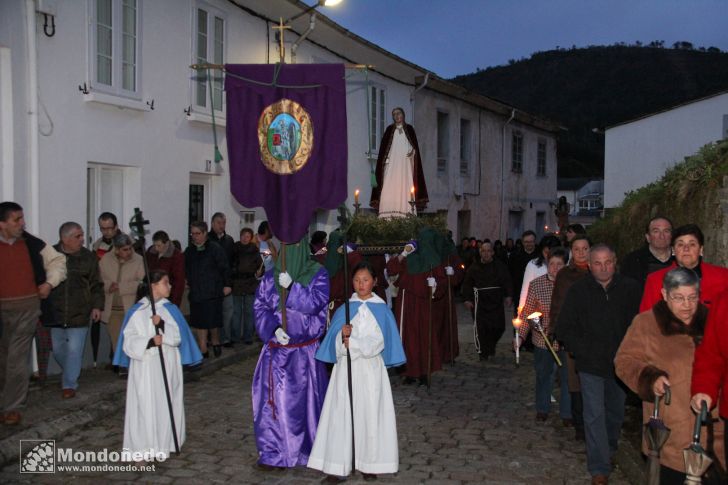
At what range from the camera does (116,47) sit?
10.7 metres

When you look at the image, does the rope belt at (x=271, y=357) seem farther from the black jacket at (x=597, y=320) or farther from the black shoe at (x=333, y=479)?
the black jacket at (x=597, y=320)

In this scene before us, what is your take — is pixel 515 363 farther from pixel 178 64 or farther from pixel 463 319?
pixel 178 64

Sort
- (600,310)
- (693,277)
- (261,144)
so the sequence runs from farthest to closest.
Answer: (261,144) → (600,310) → (693,277)

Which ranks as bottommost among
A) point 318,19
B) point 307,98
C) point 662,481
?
point 662,481

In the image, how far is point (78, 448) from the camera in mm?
6809

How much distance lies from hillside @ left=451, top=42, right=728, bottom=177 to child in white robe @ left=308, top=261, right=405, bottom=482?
74417 millimetres

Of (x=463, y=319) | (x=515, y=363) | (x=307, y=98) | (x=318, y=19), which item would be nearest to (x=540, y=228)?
(x=463, y=319)

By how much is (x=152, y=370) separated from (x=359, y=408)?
184 centimetres

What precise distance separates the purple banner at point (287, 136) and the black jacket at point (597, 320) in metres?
2.24

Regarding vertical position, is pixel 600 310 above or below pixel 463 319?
above

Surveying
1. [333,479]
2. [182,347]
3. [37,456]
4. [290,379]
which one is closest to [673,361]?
[333,479]

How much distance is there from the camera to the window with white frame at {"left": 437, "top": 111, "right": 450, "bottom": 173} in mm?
24031

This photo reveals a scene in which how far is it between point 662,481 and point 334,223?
43.9 feet

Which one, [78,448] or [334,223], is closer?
[78,448]
